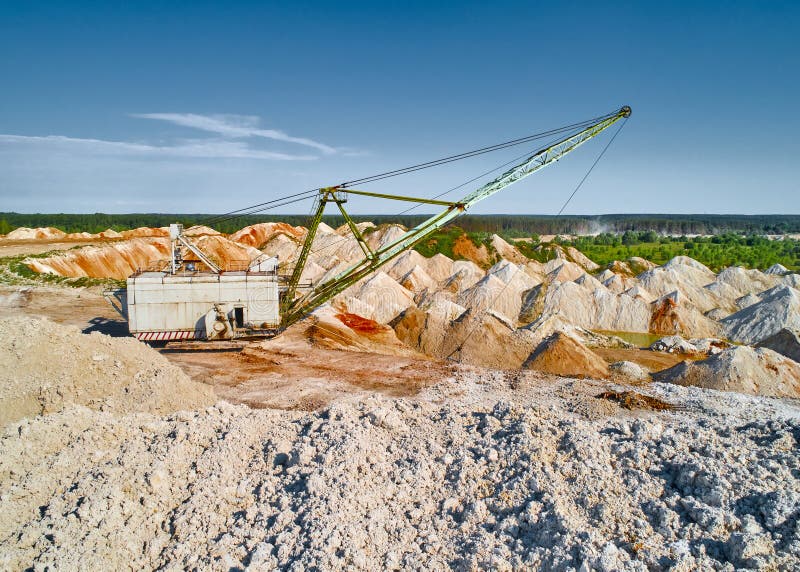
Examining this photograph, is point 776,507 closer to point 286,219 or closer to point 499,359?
point 499,359

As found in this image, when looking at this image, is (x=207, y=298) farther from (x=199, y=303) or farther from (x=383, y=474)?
(x=383, y=474)

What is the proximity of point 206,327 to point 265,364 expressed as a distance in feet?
7.53

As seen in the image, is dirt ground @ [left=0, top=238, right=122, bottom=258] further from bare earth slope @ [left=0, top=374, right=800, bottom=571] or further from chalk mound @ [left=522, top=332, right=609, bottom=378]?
chalk mound @ [left=522, top=332, right=609, bottom=378]

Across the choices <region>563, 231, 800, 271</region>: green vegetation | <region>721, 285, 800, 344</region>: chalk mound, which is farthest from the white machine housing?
<region>563, 231, 800, 271</region>: green vegetation

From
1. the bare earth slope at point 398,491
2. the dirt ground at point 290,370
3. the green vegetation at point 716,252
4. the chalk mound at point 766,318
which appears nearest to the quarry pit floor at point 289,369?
the dirt ground at point 290,370

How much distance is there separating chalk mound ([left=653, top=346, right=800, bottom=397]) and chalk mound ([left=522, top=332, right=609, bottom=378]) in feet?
7.32

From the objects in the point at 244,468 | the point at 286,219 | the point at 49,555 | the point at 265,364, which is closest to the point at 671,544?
the point at 244,468

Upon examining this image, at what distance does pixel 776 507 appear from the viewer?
684cm

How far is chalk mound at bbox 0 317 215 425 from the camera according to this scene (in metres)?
11.0

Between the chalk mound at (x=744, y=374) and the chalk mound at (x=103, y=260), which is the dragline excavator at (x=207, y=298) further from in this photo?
the chalk mound at (x=103, y=260)

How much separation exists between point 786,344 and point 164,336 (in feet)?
83.4

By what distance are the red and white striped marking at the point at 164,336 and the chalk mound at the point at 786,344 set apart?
79.4 ft

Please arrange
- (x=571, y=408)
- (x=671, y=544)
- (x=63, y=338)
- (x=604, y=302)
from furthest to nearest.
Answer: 1. (x=604, y=302)
2. (x=63, y=338)
3. (x=571, y=408)
4. (x=671, y=544)

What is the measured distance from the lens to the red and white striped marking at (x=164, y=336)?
16531mm
